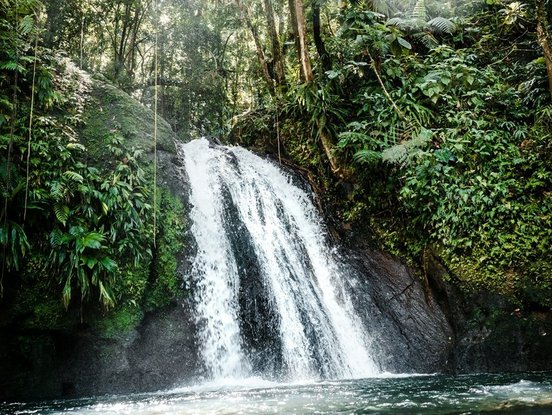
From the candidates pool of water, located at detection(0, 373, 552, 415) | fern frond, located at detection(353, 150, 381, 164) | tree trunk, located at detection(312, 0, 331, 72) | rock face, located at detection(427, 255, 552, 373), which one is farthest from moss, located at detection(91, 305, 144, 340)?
tree trunk, located at detection(312, 0, 331, 72)

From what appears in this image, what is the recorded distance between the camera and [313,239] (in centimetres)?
877

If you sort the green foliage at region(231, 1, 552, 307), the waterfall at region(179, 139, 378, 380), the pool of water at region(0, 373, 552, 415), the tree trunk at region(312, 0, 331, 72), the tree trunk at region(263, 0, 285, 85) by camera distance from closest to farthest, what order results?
the pool of water at region(0, 373, 552, 415), the waterfall at region(179, 139, 378, 380), the green foliage at region(231, 1, 552, 307), the tree trunk at region(312, 0, 331, 72), the tree trunk at region(263, 0, 285, 85)

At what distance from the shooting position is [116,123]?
8.06 metres

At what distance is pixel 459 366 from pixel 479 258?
1.82 m

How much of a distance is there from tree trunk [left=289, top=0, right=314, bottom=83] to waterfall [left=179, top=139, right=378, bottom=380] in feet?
8.46

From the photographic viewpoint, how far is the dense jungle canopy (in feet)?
20.5

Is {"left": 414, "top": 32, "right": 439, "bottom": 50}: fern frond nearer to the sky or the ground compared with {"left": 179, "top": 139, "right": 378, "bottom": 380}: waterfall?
nearer to the sky

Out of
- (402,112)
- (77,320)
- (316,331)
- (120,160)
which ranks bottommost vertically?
(316,331)

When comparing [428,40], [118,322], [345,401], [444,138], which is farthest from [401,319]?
[428,40]

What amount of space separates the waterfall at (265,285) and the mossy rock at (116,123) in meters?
0.96

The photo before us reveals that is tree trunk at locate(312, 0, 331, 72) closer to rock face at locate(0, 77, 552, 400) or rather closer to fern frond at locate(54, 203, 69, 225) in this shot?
rock face at locate(0, 77, 552, 400)

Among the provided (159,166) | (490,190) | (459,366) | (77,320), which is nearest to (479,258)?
(490,190)

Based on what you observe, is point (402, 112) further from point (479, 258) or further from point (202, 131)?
point (202, 131)

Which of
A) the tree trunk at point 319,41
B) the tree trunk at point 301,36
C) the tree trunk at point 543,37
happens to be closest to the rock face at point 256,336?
the tree trunk at point 301,36
